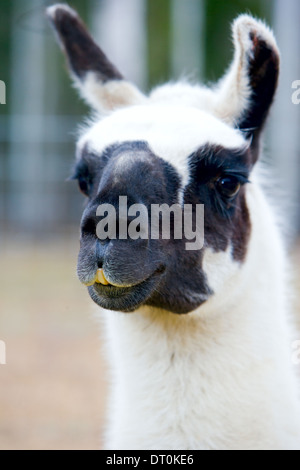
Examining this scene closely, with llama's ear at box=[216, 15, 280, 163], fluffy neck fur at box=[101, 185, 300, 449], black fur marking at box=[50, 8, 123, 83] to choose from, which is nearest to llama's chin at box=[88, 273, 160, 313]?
fluffy neck fur at box=[101, 185, 300, 449]

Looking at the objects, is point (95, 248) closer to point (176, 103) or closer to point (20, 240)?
point (176, 103)

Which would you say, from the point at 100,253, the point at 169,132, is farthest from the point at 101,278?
the point at 169,132

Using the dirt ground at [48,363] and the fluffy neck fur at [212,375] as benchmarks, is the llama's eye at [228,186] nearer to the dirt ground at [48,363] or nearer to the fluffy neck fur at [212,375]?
the fluffy neck fur at [212,375]

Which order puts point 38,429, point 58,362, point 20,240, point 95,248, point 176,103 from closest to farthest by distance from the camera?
point 95,248 < point 176,103 < point 38,429 < point 58,362 < point 20,240

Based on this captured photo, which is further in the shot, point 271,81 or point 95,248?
point 271,81

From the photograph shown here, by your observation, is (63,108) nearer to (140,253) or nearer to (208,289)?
(208,289)

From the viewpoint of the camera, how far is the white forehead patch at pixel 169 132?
300 centimetres

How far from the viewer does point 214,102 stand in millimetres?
3477

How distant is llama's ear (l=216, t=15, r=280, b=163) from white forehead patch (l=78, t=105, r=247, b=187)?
0.49 ft

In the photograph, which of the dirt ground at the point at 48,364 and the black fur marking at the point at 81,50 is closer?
the black fur marking at the point at 81,50

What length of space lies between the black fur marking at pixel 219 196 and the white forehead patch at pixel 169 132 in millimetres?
38

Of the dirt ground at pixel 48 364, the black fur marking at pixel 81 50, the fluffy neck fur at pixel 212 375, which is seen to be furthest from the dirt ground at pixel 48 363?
the black fur marking at pixel 81 50

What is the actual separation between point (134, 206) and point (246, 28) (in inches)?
40.5

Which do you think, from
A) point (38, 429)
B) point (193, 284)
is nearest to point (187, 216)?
point (193, 284)
